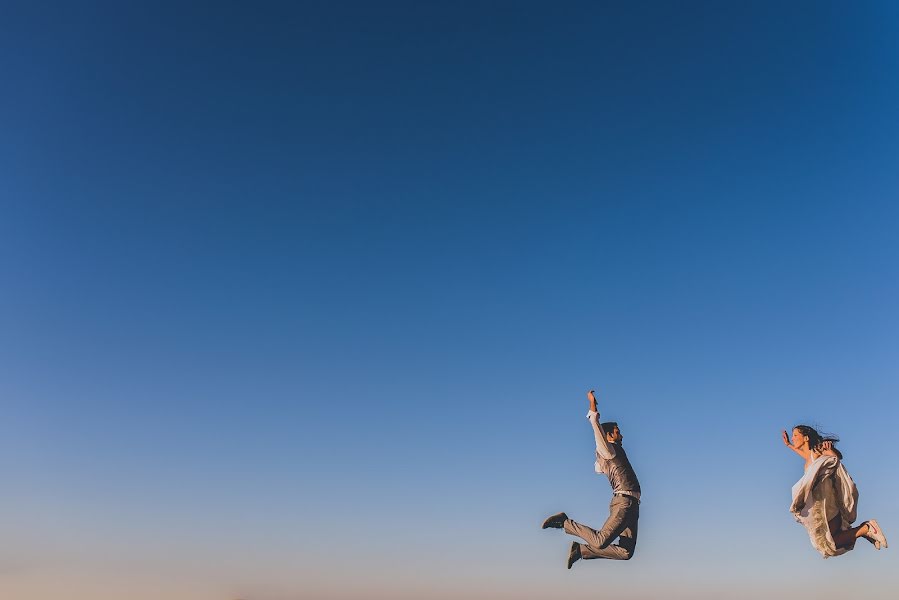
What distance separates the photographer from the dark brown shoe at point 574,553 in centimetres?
1245

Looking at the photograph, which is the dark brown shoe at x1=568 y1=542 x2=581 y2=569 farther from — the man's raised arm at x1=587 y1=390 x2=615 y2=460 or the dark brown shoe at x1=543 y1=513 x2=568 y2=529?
the man's raised arm at x1=587 y1=390 x2=615 y2=460

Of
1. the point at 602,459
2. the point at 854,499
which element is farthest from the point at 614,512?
the point at 854,499

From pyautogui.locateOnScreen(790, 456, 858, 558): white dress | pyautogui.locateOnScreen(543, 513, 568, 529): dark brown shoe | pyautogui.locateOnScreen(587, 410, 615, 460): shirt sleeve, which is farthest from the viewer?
pyautogui.locateOnScreen(543, 513, 568, 529): dark brown shoe

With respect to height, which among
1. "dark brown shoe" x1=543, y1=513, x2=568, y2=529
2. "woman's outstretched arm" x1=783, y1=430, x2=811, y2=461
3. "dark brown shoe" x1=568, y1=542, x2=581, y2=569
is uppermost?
"woman's outstretched arm" x1=783, y1=430, x2=811, y2=461

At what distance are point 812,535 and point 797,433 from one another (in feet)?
5.46

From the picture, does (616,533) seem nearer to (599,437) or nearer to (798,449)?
(599,437)

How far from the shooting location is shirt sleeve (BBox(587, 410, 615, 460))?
12109 mm

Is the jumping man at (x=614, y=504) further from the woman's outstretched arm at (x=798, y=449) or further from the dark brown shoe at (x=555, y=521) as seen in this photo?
the woman's outstretched arm at (x=798, y=449)

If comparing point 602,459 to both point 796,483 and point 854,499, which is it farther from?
point 854,499

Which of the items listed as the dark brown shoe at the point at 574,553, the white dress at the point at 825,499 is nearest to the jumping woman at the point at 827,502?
the white dress at the point at 825,499

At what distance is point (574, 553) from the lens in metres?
12.5

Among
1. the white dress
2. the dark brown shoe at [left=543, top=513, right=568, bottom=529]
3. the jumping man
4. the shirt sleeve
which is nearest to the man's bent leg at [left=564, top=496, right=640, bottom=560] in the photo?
the jumping man

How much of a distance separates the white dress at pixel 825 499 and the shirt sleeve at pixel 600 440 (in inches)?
118

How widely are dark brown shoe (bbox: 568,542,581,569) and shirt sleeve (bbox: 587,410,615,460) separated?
173cm
